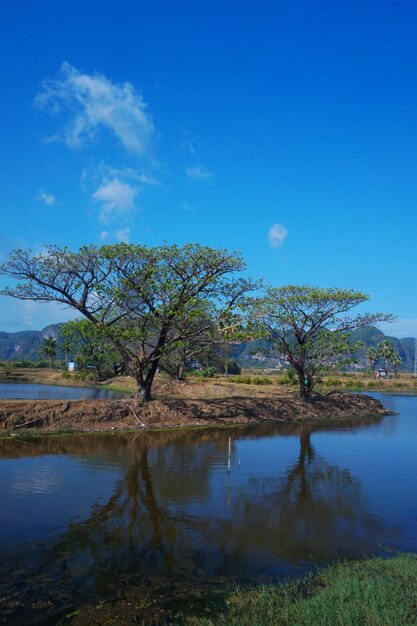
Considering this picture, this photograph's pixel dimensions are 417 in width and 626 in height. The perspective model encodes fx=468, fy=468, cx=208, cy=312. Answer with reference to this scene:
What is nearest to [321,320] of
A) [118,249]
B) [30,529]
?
[118,249]

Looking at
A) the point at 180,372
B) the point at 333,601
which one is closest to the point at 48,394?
the point at 180,372

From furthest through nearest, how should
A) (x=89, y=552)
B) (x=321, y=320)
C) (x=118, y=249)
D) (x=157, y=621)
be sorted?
1. (x=321, y=320)
2. (x=118, y=249)
3. (x=89, y=552)
4. (x=157, y=621)

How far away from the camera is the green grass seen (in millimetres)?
6746

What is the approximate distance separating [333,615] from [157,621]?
2712 mm

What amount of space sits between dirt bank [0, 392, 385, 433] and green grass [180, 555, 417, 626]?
18811 mm

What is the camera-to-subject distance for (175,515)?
12617 mm

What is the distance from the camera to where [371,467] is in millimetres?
20172

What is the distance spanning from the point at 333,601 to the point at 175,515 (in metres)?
6.13

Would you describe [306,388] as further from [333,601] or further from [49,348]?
[49,348]

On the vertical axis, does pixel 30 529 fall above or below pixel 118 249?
below

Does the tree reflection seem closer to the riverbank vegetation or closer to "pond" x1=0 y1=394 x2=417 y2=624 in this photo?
"pond" x1=0 y1=394 x2=417 y2=624

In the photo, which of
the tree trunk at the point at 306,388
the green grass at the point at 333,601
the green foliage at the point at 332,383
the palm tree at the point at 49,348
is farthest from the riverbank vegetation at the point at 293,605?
the palm tree at the point at 49,348

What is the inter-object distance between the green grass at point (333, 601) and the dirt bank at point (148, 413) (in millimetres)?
18811

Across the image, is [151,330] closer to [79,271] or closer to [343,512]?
[79,271]
